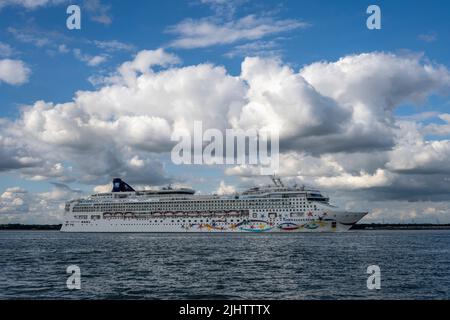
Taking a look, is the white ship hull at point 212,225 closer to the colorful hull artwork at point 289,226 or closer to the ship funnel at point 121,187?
the colorful hull artwork at point 289,226

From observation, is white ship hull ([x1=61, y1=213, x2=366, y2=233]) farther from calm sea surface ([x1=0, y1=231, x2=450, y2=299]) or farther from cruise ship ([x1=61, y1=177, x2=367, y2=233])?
calm sea surface ([x1=0, y1=231, x2=450, y2=299])

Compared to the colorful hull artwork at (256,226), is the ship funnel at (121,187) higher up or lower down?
higher up

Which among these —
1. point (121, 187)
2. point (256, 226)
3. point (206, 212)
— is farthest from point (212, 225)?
point (121, 187)

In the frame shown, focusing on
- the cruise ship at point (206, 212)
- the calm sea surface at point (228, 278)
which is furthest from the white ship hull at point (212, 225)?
the calm sea surface at point (228, 278)

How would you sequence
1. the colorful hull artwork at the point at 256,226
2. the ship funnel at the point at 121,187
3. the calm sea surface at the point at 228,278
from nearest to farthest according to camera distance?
the calm sea surface at the point at 228,278 < the colorful hull artwork at the point at 256,226 < the ship funnel at the point at 121,187

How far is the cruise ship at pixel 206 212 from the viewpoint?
11062cm

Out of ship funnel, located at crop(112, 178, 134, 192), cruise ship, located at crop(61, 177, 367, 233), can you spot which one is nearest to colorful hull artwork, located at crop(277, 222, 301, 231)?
cruise ship, located at crop(61, 177, 367, 233)

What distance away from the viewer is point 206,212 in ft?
407

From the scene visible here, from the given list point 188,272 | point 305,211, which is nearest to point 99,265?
point 188,272

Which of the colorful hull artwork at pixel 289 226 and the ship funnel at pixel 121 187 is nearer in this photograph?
the colorful hull artwork at pixel 289 226

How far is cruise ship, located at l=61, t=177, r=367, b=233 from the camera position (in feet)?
363
